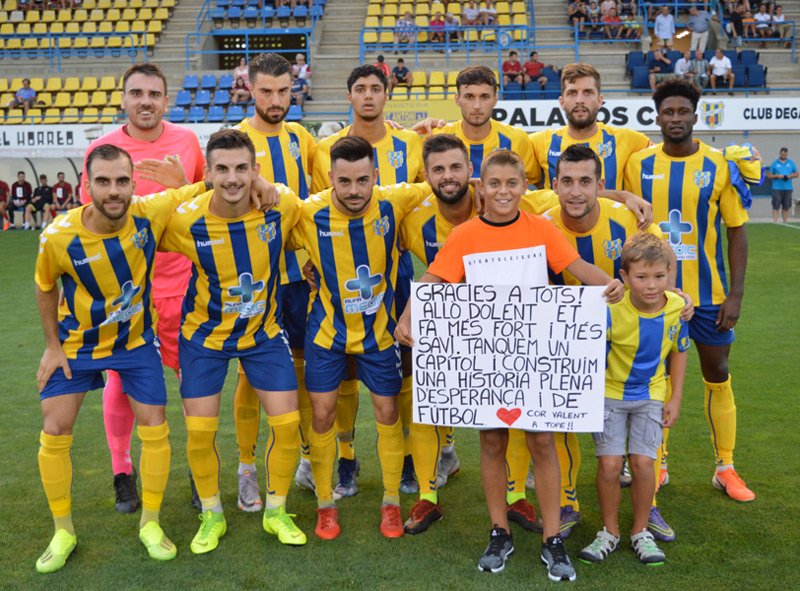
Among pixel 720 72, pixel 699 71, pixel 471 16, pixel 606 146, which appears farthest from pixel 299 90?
pixel 606 146

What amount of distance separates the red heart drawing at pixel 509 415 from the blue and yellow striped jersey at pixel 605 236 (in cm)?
68

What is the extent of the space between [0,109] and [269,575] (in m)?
21.4

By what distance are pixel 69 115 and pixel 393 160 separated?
18622mm

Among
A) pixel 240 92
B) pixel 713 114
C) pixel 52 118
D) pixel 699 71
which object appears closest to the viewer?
pixel 713 114

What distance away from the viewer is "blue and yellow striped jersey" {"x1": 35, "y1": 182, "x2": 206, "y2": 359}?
11.1 feet

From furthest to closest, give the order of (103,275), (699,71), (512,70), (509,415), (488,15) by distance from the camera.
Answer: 1. (488,15)
2. (512,70)
3. (699,71)
4. (103,275)
5. (509,415)

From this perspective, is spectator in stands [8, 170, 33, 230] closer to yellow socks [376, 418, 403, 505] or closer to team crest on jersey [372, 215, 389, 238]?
team crest on jersey [372, 215, 389, 238]

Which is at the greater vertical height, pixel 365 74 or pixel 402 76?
pixel 402 76

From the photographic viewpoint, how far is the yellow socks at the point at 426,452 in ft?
12.3

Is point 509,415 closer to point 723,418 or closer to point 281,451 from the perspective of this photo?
point 281,451

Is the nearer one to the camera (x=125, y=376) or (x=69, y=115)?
(x=125, y=376)

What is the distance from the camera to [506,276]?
3342mm

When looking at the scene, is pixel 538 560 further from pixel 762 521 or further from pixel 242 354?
pixel 242 354

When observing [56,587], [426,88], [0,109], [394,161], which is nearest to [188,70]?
[0,109]
